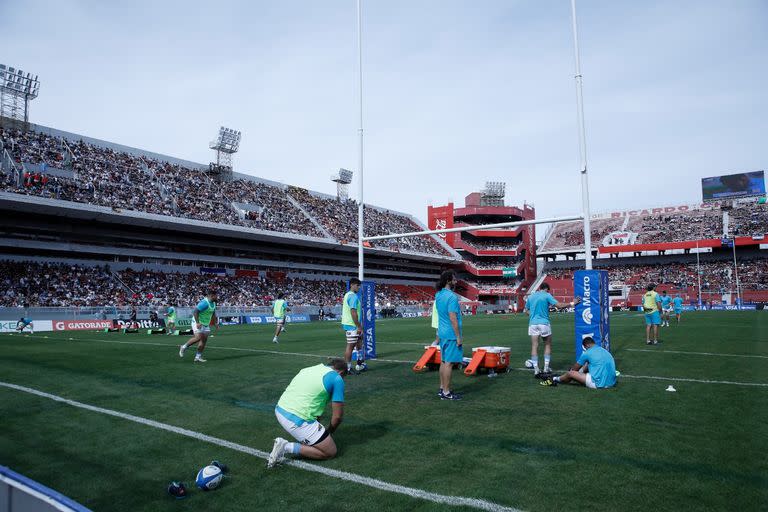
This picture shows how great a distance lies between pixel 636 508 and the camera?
3.86m

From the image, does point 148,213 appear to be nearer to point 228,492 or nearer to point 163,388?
point 163,388

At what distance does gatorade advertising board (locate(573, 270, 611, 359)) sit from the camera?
984 centimetres

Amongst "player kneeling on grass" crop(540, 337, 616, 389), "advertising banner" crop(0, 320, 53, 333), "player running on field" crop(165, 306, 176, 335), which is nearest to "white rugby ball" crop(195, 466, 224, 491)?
"player kneeling on grass" crop(540, 337, 616, 389)

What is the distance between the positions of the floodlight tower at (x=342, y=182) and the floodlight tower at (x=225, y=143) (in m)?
16.4

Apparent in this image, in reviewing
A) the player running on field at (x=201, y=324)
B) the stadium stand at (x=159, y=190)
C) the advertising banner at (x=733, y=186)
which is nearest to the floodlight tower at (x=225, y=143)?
the stadium stand at (x=159, y=190)

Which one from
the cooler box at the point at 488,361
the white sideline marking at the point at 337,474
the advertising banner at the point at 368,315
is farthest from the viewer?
the advertising banner at the point at 368,315

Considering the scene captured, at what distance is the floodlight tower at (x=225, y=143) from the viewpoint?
164 feet

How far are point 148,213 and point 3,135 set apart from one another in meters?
11.2

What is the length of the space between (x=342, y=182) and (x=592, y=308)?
57.3 meters

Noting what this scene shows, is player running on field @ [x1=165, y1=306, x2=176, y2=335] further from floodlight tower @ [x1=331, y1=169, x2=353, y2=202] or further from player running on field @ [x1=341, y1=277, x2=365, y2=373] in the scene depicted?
floodlight tower @ [x1=331, y1=169, x2=353, y2=202]

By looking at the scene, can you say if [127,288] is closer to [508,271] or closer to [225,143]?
[225,143]

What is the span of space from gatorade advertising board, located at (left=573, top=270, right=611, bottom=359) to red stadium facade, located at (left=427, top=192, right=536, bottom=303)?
6301 centimetres

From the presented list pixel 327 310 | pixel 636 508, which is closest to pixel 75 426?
pixel 636 508

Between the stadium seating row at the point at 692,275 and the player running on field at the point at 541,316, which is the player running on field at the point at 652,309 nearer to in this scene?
the player running on field at the point at 541,316
